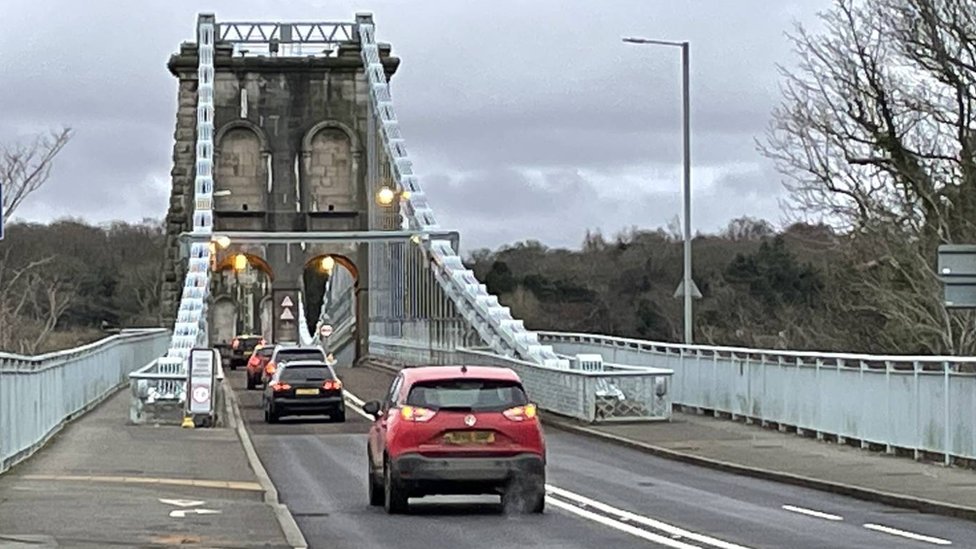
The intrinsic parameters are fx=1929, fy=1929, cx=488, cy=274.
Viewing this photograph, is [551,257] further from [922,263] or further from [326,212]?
[922,263]

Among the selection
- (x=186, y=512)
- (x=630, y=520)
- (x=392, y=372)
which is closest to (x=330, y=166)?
(x=392, y=372)

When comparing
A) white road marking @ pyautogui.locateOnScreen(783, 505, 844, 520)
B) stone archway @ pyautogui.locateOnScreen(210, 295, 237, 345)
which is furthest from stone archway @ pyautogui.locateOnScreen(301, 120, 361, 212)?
white road marking @ pyautogui.locateOnScreen(783, 505, 844, 520)

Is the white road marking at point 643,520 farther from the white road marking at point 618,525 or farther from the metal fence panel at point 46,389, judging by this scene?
the metal fence panel at point 46,389

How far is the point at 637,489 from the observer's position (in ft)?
77.0

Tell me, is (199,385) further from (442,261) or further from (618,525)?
(442,261)

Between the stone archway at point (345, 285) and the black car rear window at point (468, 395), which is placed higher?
the stone archway at point (345, 285)

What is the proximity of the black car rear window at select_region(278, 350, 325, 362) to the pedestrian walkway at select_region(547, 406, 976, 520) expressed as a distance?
9.50m

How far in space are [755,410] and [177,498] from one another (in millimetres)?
15627

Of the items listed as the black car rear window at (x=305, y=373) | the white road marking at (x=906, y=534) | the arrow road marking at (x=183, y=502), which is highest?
the black car rear window at (x=305, y=373)

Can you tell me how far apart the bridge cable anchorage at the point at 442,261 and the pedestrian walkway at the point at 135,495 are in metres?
14.2

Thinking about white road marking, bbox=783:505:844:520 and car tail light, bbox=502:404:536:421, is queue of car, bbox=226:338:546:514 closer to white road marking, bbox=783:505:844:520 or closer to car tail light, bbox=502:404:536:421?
car tail light, bbox=502:404:536:421

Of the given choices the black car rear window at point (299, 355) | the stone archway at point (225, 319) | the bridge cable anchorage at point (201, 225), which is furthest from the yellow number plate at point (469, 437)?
the stone archway at point (225, 319)

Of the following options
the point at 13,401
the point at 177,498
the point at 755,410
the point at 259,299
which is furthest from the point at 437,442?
the point at 259,299

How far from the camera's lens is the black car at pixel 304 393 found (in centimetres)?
3944
